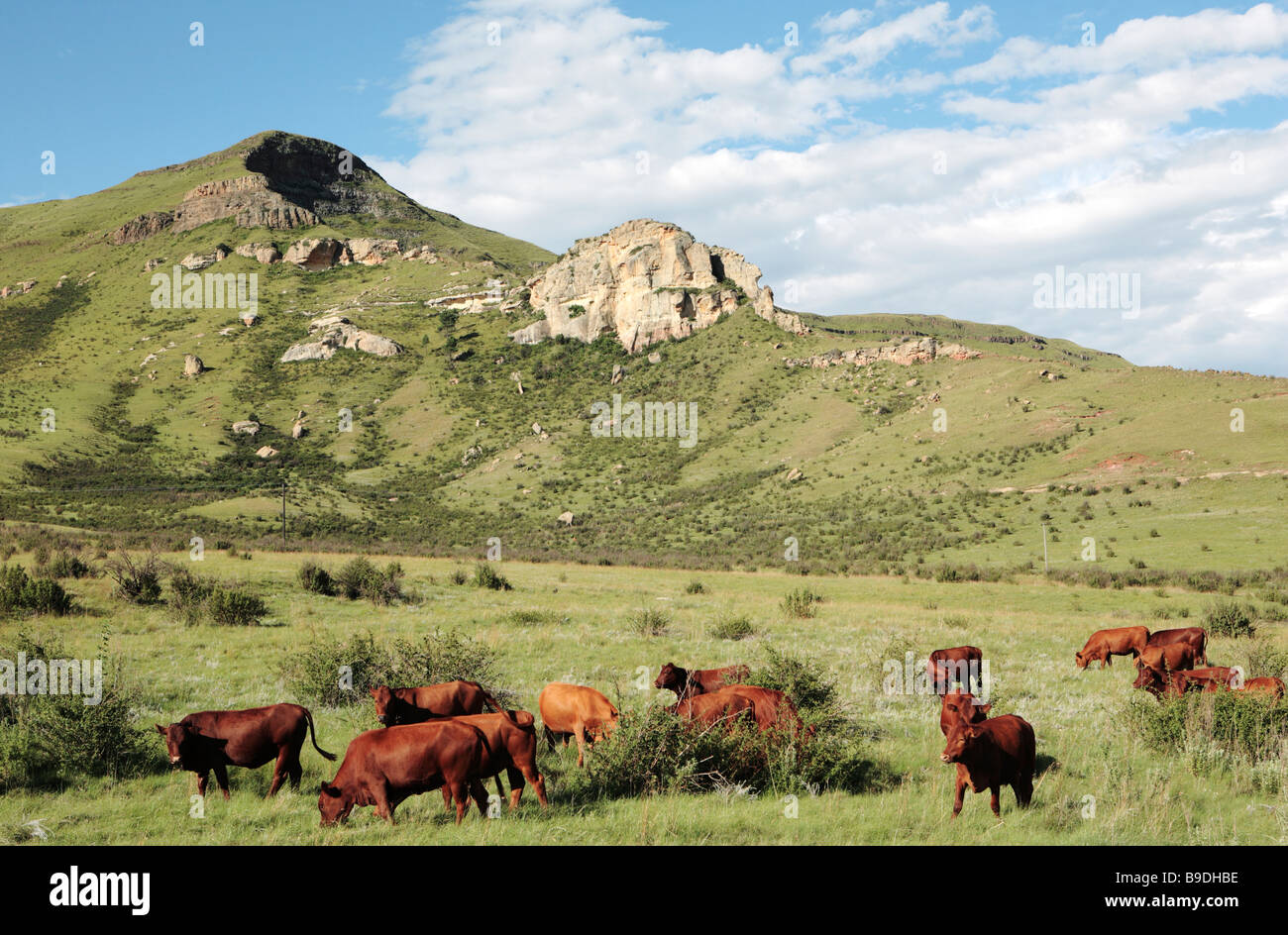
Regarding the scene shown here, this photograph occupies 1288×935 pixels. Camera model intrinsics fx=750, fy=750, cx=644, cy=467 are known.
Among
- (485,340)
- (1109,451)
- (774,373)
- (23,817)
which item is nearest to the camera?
(23,817)

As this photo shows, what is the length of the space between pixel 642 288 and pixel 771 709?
118127mm

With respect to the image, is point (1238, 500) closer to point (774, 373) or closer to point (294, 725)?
point (294, 725)

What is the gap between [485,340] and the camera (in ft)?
402

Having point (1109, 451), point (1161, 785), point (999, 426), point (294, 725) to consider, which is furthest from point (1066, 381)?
point (294, 725)

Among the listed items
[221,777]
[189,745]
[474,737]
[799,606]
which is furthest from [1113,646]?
[189,745]

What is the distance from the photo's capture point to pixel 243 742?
7980 millimetres

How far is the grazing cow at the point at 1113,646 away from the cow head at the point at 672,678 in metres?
11.1

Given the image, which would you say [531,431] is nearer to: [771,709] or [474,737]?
[771,709]

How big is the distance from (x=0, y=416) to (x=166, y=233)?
85.2 metres

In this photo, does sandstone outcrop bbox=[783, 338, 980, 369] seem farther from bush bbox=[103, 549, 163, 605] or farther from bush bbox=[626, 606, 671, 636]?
bush bbox=[103, 549, 163, 605]

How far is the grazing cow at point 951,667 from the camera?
13.9 metres

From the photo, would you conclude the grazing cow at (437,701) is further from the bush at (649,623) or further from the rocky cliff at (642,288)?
the rocky cliff at (642,288)

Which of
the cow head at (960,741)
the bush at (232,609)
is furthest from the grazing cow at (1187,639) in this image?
the bush at (232,609)

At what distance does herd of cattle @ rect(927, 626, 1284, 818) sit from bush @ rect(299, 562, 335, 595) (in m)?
19.8
